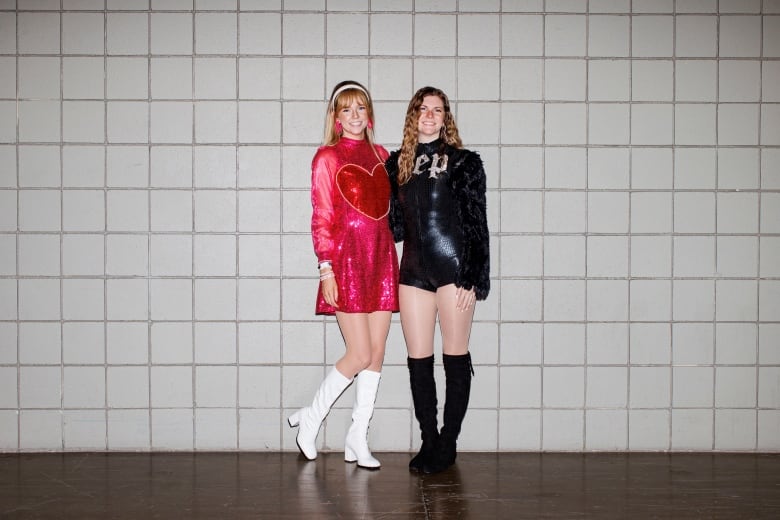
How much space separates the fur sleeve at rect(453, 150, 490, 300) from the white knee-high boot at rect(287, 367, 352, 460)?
0.72 meters

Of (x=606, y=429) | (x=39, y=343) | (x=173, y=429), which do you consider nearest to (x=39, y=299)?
(x=39, y=343)

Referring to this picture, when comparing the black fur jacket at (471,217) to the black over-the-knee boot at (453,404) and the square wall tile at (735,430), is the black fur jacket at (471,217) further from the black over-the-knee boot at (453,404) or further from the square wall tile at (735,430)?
the square wall tile at (735,430)

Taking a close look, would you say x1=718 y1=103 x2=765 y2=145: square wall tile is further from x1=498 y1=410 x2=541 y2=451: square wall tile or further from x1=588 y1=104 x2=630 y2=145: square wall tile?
x1=498 y1=410 x2=541 y2=451: square wall tile

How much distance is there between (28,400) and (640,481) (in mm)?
2908

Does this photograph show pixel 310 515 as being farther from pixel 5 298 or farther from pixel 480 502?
pixel 5 298

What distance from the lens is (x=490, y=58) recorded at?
12.1 feet

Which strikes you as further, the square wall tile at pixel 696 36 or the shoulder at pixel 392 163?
the square wall tile at pixel 696 36

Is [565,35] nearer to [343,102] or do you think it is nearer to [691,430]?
[343,102]

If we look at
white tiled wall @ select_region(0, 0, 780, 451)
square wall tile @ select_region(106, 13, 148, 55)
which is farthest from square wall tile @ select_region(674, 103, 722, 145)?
square wall tile @ select_region(106, 13, 148, 55)

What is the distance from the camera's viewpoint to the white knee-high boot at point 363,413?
11.2ft

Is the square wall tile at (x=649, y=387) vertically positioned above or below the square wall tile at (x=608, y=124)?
below

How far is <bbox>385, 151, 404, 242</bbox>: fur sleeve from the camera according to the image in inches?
134

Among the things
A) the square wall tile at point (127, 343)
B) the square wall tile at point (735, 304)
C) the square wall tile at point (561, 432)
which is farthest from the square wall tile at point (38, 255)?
the square wall tile at point (735, 304)

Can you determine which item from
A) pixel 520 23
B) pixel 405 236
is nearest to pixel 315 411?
pixel 405 236
